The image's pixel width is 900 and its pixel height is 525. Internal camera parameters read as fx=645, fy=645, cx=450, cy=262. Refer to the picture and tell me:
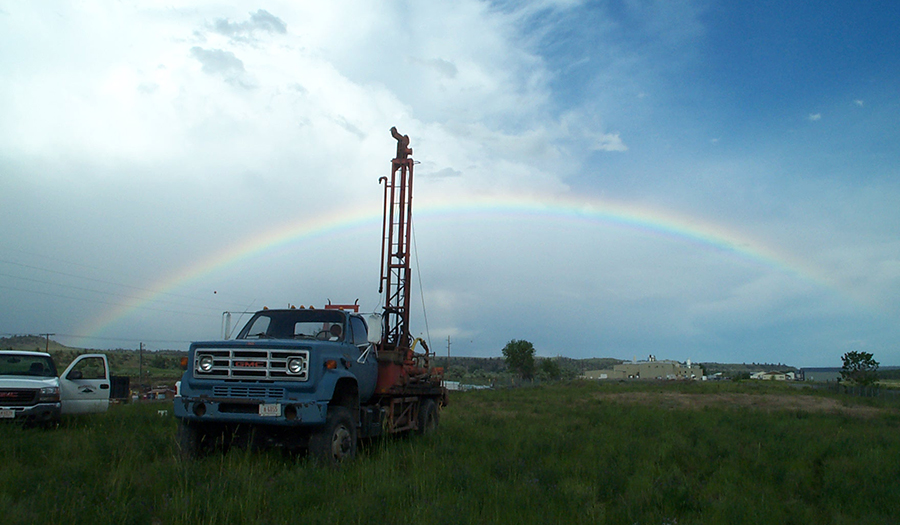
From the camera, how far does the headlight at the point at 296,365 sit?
9.09m

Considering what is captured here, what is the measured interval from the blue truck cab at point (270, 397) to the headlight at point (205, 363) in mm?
12

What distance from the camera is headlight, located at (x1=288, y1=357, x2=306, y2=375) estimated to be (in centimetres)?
909

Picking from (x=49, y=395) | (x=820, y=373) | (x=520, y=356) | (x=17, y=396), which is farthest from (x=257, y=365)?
(x=820, y=373)

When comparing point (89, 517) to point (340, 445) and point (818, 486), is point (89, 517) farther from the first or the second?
point (818, 486)

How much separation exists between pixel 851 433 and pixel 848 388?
38775mm

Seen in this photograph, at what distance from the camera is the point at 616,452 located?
39.4 ft

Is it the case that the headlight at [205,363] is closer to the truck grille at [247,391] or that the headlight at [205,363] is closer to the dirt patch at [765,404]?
the truck grille at [247,391]

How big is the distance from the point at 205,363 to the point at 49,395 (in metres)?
5.49

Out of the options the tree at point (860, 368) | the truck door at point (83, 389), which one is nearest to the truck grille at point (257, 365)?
the truck door at point (83, 389)

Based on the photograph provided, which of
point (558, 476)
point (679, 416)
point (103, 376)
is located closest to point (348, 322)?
point (558, 476)

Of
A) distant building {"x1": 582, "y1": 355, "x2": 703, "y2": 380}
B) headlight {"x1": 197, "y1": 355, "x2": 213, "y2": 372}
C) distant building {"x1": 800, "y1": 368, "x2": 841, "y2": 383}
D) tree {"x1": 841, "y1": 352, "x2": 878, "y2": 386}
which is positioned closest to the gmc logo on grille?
headlight {"x1": 197, "y1": 355, "x2": 213, "y2": 372}

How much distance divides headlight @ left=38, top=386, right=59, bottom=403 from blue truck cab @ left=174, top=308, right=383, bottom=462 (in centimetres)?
470

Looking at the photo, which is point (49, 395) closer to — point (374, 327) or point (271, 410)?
point (271, 410)

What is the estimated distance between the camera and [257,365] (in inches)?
363
